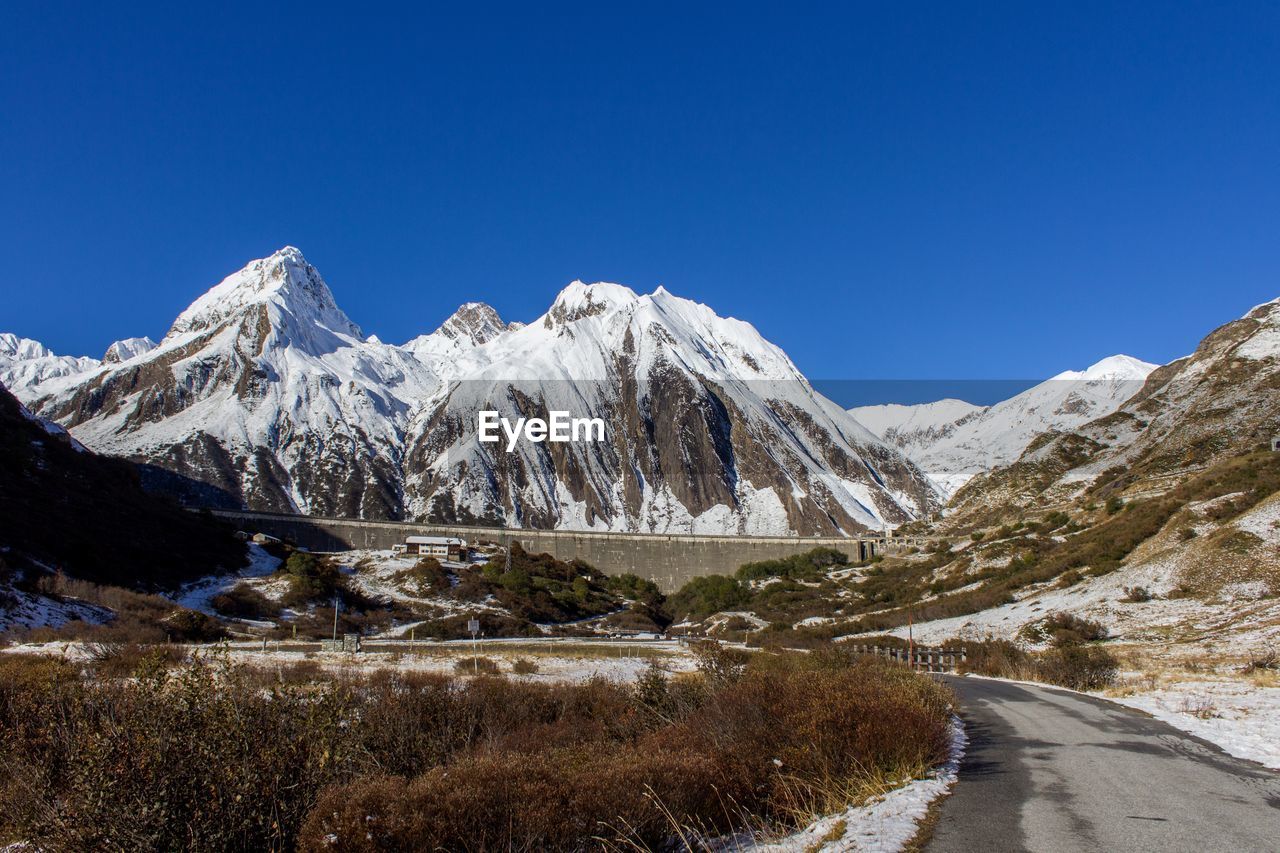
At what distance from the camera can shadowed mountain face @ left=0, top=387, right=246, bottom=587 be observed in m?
51.9

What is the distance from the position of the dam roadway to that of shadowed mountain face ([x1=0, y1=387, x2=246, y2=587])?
29677 mm

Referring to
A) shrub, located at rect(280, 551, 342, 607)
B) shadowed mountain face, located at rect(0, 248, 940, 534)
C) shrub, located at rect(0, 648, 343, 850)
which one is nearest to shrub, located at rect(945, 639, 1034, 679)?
shrub, located at rect(0, 648, 343, 850)

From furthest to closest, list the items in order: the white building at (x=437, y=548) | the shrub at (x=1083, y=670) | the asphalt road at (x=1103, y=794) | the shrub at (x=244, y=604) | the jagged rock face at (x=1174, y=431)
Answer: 1. the white building at (x=437, y=548)
2. the jagged rock face at (x=1174, y=431)
3. the shrub at (x=244, y=604)
4. the shrub at (x=1083, y=670)
5. the asphalt road at (x=1103, y=794)

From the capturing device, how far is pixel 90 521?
60.4 metres

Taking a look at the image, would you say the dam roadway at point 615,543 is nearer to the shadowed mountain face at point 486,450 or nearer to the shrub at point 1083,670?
the shadowed mountain face at point 486,450

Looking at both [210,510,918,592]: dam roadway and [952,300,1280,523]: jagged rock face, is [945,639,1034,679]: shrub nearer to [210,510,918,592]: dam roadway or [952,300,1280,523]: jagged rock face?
[952,300,1280,523]: jagged rock face

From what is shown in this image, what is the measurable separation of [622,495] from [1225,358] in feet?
378

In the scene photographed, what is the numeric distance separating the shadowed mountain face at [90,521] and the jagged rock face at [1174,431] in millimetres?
75253

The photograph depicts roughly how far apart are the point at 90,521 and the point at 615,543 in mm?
67344

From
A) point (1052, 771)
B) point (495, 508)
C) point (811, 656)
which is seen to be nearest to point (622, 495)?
point (495, 508)

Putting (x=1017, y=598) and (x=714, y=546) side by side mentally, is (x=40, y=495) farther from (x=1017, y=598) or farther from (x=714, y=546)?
(x=714, y=546)

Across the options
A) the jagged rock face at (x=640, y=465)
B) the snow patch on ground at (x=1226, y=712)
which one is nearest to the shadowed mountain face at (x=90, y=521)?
the snow patch on ground at (x=1226, y=712)

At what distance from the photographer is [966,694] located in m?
20.2

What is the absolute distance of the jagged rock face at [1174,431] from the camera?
6188 centimetres
